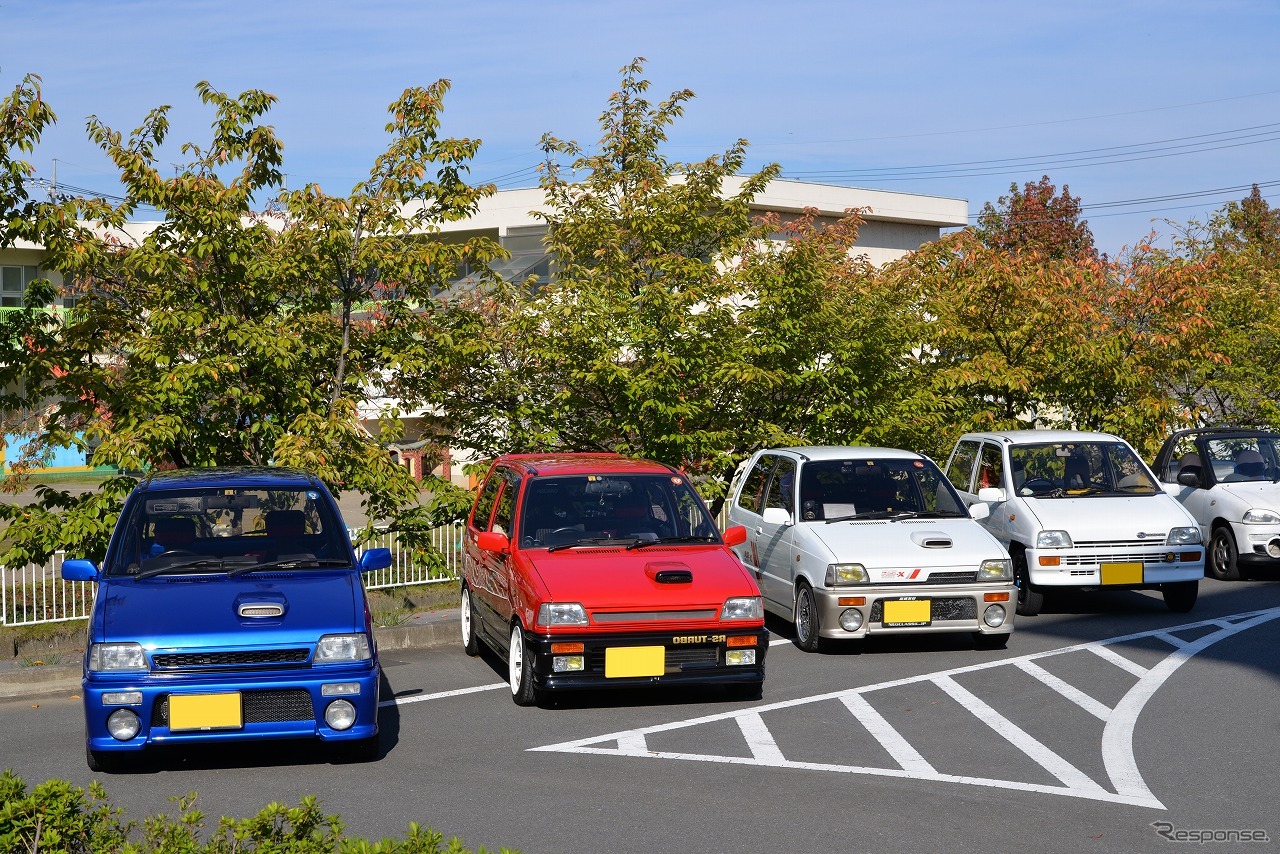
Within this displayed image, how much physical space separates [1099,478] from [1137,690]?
4594 mm

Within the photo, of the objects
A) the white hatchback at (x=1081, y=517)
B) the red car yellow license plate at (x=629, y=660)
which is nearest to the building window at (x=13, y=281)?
the white hatchback at (x=1081, y=517)

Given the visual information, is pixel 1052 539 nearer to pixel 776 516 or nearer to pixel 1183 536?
pixel 1183 536

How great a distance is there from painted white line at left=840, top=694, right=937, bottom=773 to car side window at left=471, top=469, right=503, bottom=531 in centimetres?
333

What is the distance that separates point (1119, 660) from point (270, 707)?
22.3 feet

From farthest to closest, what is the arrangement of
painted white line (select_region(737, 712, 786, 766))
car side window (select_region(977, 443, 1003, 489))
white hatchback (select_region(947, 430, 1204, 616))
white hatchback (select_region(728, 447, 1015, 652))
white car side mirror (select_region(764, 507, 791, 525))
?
car side window (select_region(977, 443, 1003, 489)) → white hatchback (select_region(947, 430, 1204, 616)) → white car side mirror (select_region(764, 507, 791, 525)) → white hatchback (select_region(728, 447, 1015, 652)) → painted white line (select_region(737, 712, 786, 766))

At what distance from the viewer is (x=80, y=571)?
7941 millimetres

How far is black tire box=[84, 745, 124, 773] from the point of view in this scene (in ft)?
24.0

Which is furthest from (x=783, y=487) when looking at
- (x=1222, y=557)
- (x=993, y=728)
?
(x=1222, y=557)

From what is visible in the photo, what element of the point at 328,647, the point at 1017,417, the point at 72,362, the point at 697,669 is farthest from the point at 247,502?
the point at 1017,417

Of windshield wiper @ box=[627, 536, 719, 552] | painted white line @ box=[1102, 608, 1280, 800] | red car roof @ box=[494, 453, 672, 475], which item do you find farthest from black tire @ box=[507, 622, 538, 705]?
painted white line @ box=[1102, 608, 1280, 800]

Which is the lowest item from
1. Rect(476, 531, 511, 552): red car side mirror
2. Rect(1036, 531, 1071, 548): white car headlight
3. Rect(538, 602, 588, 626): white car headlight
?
Rect(538, 602, 588, 626): white car headlight

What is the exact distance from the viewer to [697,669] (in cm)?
881

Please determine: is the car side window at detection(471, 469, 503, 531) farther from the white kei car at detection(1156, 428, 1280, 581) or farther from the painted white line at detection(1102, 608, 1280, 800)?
the white kei car at detection(1156, 428, 1280, 581)

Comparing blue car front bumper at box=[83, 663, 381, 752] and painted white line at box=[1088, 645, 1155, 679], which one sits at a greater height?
blue car front bumper at box=[83, 663, 381, 752]
